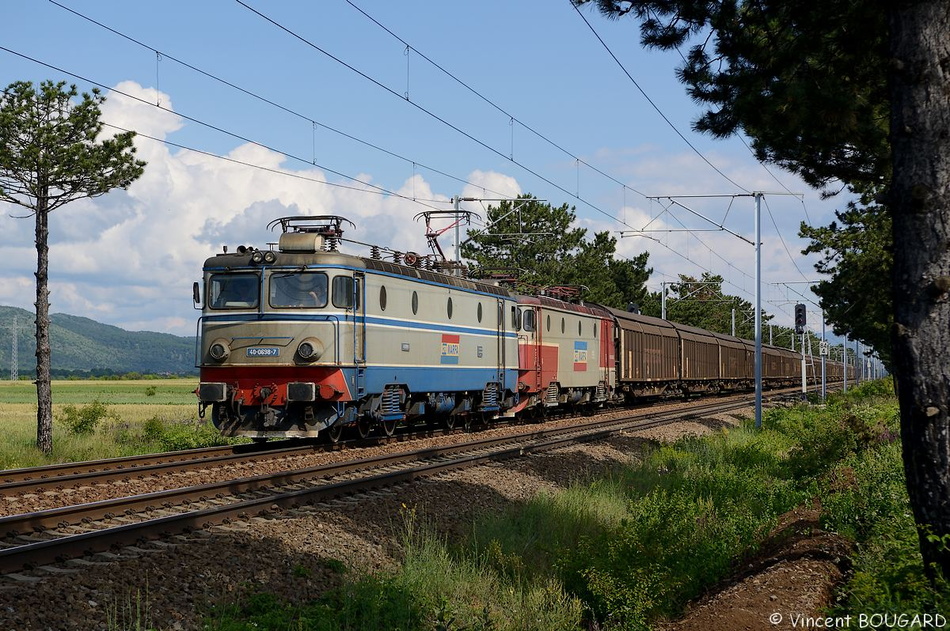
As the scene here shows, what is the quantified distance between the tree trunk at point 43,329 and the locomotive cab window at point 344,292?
5420 millimetres

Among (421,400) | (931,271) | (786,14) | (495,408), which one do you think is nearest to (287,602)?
(931,271)

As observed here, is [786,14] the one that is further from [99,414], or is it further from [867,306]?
[867,306]

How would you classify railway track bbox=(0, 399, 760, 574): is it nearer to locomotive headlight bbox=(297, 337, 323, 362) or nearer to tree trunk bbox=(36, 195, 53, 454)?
locomotive headlight bbox=(297, 337, 323, 362)

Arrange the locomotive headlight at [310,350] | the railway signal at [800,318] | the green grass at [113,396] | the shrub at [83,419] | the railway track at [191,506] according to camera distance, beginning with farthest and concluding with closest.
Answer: the green grass at [113,396] < the railway signal at [800,318] < the shrub at [83,419] < the locomotive headlight at [310,350] < the railway track at [191,506]

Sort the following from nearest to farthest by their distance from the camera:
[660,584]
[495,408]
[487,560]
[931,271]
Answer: [931,271], [660,584], [487,560], [495,408]

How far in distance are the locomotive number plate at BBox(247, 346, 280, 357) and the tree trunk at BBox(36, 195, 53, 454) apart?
389 centimetres

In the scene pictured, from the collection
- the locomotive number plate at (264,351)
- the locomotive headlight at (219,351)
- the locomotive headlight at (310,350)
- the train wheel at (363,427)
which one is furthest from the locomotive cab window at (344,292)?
the train wheel at (363,427)

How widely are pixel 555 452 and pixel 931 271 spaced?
483 inches

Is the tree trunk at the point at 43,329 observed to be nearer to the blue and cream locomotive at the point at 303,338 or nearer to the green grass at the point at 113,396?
the blue and cream locomotive at the point at 303,338

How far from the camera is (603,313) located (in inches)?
1331

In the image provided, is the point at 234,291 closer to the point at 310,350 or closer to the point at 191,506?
the point at 310,350

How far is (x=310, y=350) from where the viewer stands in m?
16.7

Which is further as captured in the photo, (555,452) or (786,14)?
(555,452)

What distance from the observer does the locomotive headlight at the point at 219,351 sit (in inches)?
676
